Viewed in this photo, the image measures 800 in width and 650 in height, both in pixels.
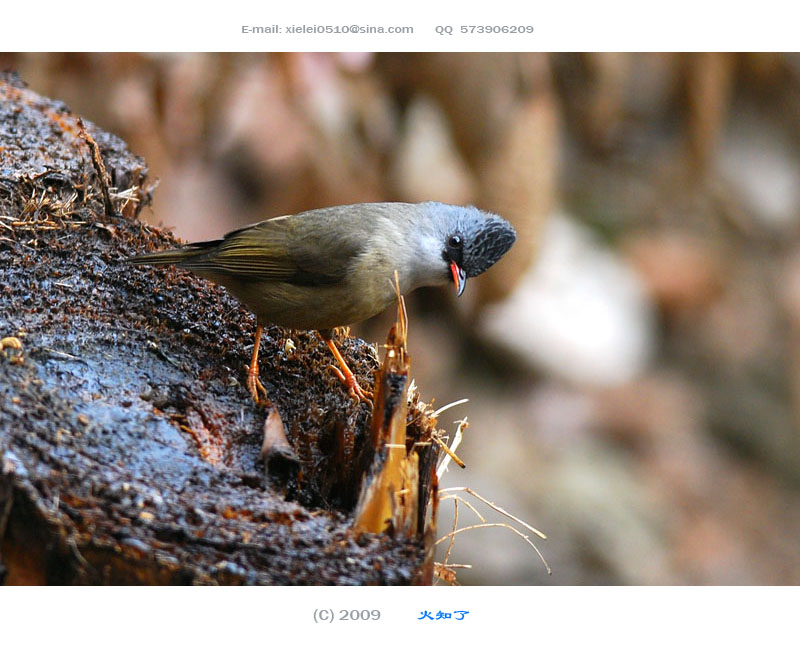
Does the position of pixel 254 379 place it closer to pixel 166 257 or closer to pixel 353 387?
pixel 353 387

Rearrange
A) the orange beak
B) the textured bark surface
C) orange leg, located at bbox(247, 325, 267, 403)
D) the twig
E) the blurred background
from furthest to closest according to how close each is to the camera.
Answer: the blurred background < the orange beak < the twig < orange leg, located at bbox(247, 325, 267, 403) < the textured bark surface

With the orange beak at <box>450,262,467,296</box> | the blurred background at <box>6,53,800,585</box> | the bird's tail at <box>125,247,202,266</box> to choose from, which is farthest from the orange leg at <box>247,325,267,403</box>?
the blurred background at <box>6,53,800,585</box>

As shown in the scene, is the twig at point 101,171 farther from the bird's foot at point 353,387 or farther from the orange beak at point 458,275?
the orange beak at point 458,275

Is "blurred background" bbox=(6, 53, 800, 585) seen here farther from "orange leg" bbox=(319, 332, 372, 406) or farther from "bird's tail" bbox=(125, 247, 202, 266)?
"orange leg" bbox=(319, 332, 372, 406)

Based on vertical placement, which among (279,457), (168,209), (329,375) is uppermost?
(168,209)

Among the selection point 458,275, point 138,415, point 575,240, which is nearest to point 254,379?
point 138,415
